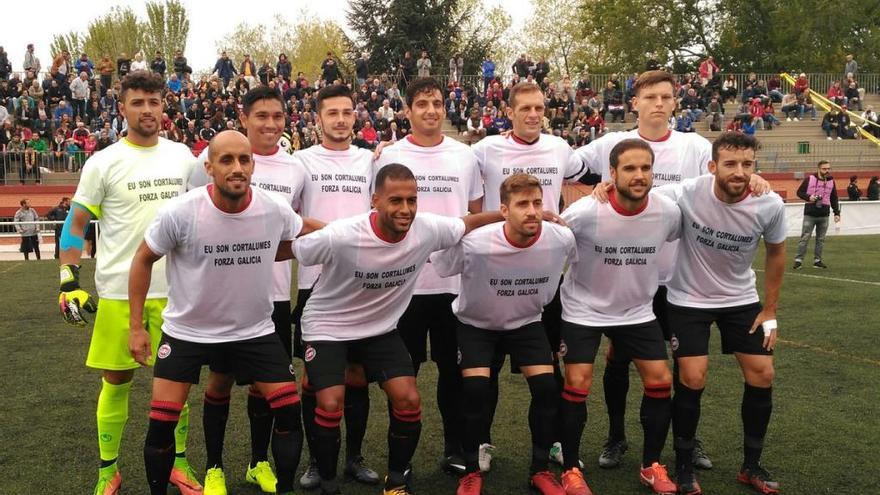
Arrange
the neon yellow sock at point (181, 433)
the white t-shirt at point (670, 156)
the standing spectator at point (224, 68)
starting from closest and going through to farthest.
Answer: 1. the neon yellow sock at point (181, 433)
2. the white t-shirt at point (670, 156)
3. the standing spectator at point (224, 68)

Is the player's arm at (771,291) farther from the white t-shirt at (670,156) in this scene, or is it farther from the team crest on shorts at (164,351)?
the team crest on shorts at (164,351)

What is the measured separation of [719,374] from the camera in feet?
28.0

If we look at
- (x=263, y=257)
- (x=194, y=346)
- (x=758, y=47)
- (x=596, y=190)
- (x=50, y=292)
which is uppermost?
(x=758, y=47)

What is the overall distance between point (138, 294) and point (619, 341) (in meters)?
2.91

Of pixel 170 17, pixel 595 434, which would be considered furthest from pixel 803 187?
pixel 170 17

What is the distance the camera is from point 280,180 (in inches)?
231

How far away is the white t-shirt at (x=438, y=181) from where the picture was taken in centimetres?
603

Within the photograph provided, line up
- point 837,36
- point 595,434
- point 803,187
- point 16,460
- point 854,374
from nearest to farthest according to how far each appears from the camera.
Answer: point 16,460 → point 595,434 → point 854,374 → point 803,187 → point 837,36

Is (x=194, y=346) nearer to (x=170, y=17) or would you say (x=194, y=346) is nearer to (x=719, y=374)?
(x=719, y=374)

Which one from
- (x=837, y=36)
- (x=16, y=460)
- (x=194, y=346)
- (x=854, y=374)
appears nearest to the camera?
(x=194, y=346)

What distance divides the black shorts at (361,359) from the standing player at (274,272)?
52 cm

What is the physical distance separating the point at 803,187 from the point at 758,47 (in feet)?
148

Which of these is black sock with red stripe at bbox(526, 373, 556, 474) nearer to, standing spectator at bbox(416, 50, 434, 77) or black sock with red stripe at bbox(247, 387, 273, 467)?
black sock with red stripe at bbox(247, 387, 273, 467)

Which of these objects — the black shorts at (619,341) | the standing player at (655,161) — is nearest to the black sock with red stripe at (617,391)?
the standing player at (655,161)
